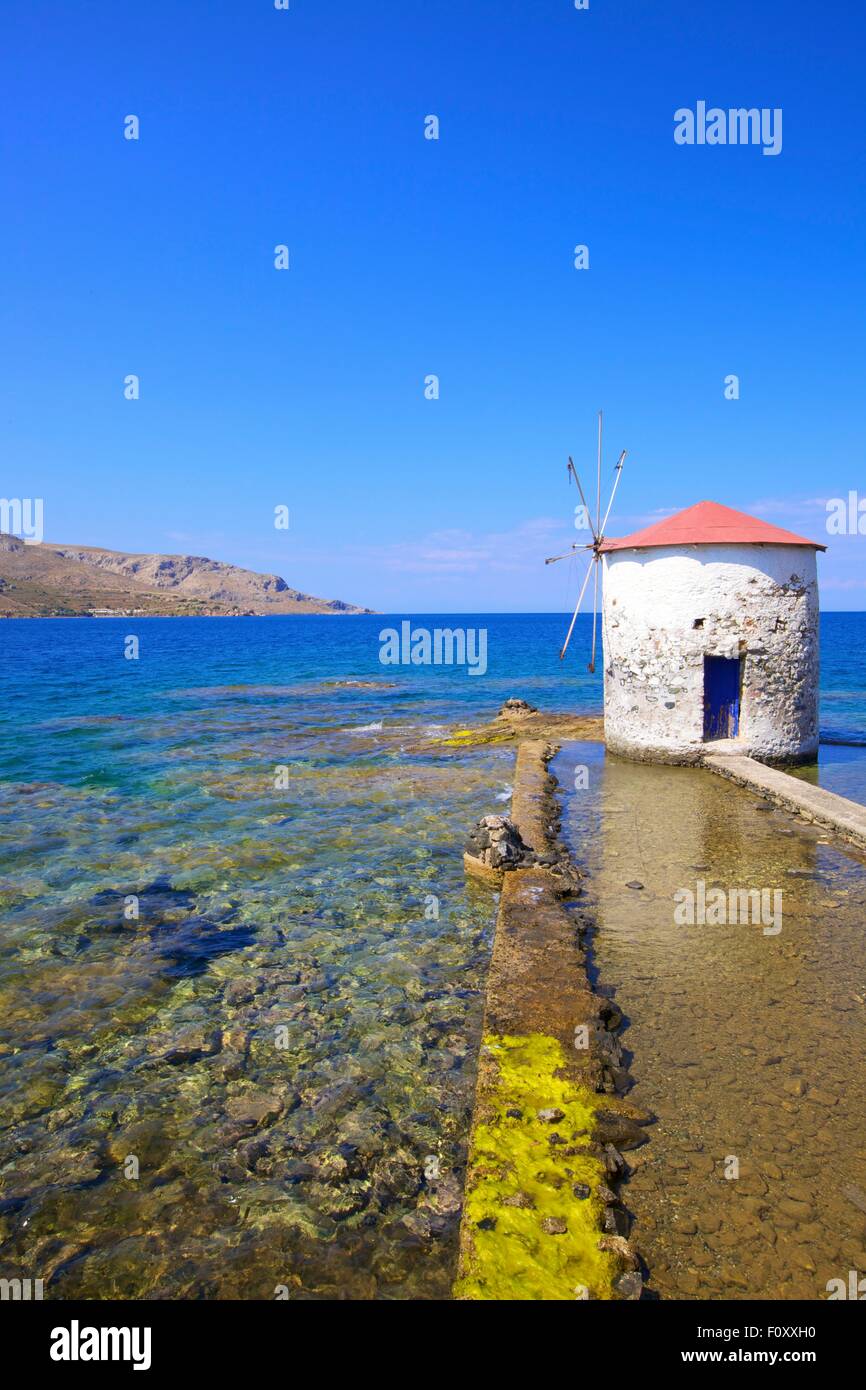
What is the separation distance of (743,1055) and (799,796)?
776 cm

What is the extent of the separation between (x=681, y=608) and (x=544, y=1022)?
37.6 ft

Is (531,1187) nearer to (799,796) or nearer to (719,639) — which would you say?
(799,796)

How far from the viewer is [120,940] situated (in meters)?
8.73

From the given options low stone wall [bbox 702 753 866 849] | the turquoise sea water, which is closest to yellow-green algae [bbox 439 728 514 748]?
the turquoise sea water

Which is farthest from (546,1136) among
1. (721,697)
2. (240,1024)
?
(721,697)

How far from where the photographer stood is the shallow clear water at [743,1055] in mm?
4020

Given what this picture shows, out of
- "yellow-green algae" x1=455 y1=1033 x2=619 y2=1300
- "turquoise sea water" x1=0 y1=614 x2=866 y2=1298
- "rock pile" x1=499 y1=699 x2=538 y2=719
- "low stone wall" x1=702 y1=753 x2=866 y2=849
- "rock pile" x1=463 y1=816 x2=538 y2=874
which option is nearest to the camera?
"yellow-green algae" x1=455 y1=1033 x2=619 y2=1300

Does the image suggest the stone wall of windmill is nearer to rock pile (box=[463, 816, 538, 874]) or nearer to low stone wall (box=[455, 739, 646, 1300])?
rock pile (box=[463, 816, 538, 874])

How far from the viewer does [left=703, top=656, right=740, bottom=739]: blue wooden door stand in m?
16.2

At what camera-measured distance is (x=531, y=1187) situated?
4363mm

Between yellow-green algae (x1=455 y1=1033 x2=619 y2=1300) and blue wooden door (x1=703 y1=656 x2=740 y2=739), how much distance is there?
12.0 m

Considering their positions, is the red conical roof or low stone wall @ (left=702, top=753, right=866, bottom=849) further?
the red conical roof

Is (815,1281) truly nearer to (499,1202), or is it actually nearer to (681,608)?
(499,1202)
